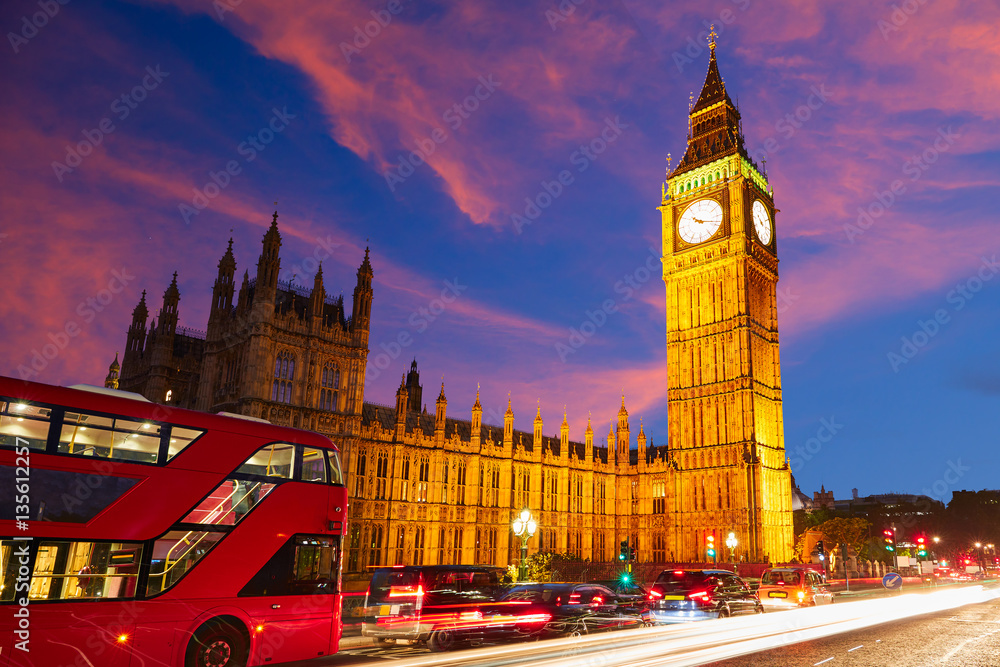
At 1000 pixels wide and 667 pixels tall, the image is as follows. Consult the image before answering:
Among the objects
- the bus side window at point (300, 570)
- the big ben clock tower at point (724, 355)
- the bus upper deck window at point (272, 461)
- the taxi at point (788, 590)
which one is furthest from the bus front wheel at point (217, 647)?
the big ben clock tower at point (724, 355)

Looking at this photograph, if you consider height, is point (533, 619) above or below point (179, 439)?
below

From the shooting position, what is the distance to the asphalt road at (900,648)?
14.0 meters

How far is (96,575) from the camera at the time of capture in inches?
437

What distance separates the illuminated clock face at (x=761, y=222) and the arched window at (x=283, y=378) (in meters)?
44.8

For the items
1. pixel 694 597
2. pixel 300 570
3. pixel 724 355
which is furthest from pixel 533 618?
pixel 724 355

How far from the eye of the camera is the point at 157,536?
11.7 metres

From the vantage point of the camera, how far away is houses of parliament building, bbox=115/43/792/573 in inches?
1679

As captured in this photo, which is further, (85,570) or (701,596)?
(701,596)

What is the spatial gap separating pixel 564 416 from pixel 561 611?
1659 inches

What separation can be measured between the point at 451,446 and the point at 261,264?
19343 mm

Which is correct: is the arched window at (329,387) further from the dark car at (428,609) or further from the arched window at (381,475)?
the dark car at (428,609)

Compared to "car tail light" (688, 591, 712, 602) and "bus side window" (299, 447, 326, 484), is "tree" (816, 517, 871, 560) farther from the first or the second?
"bus side window" (299, 447, 326, 484)

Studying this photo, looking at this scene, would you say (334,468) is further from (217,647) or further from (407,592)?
(407,592)

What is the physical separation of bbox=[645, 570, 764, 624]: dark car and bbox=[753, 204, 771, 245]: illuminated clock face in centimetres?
4759
